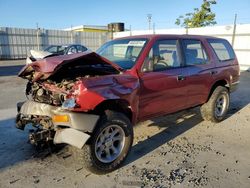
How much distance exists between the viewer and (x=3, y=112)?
6.21m

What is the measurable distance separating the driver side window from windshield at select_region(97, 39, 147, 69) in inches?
7.6

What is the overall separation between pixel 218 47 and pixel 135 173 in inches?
139

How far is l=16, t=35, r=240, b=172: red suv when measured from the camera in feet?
10.6

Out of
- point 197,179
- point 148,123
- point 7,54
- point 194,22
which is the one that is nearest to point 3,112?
point 148,123

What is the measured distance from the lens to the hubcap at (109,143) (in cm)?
348

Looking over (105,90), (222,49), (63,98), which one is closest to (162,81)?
(105,90)

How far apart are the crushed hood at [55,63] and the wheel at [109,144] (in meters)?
0.79

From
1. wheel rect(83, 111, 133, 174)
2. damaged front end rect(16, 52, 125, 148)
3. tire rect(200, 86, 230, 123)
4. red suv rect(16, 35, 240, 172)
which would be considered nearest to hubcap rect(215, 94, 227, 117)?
tire rect(200, 86, 230, 123)

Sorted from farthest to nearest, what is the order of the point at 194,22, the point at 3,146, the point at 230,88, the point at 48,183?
1. the point at 194,22
2. the point at 230,88
3. the point at 3,146
4. the point at 48,183

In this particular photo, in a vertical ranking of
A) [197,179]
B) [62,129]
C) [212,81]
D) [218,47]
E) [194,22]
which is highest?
[194,22]

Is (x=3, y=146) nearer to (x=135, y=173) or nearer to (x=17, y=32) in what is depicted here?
(x=135, y=173)

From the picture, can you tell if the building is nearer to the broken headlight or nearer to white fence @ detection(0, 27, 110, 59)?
white fence @ detection(0, 27, 110, 59)

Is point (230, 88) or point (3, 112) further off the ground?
point (230, 88)

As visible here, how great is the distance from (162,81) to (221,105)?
2.44 m
